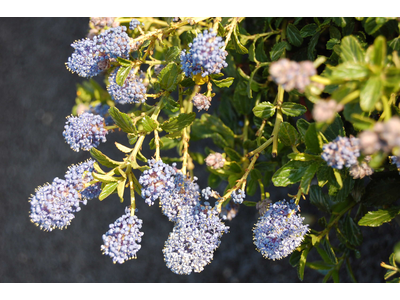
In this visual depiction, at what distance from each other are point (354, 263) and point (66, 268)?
1.74 metres

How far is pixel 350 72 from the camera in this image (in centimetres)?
57

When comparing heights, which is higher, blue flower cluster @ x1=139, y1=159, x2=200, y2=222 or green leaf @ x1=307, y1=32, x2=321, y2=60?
green leaf @ x1=307, y1=32, x2=321, y2=60

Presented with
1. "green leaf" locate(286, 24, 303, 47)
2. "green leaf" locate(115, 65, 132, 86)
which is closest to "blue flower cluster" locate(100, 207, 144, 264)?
"green leaf" locate(115, 65, 132, 86)

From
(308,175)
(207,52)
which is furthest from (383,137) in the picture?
(207,52)

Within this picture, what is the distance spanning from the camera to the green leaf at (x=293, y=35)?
1089 mm

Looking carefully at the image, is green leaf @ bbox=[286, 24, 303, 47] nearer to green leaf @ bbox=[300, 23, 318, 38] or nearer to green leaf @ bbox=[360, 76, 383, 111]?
green leaf @ bbox=[300, 23, 318, 38]

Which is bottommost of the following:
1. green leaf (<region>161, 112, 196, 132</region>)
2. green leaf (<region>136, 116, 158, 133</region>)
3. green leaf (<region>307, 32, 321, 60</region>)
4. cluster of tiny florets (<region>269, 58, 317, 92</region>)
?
green leaf (<region>161, 112, 196, 132</region>)

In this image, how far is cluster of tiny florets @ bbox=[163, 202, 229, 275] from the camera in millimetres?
958

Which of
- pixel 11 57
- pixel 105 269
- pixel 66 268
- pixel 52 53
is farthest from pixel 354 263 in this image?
pixel 11 57

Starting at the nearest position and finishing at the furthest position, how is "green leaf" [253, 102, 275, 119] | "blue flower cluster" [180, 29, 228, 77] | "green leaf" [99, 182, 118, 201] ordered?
"blue flower cluster" [180, 29, 228, 77] → "green leaf" [99, 182, 118, 201] → "green leaf" [253, 102, 275, 119]

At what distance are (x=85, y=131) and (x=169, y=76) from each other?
0.97ft

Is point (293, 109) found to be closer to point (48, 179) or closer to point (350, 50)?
point (350, 50)

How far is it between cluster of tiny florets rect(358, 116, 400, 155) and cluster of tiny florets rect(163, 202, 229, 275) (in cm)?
55

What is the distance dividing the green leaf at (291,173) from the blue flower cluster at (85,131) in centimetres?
53
